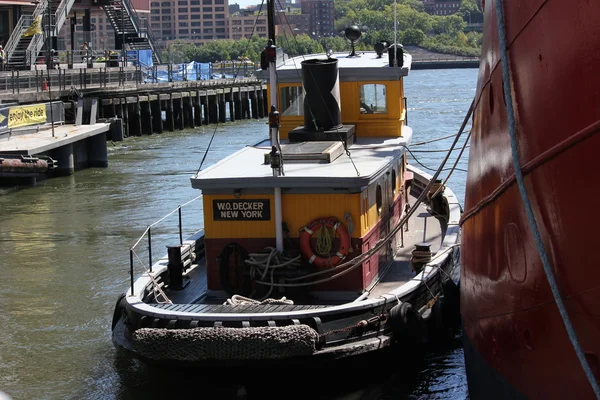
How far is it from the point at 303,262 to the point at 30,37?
44886 millimetres

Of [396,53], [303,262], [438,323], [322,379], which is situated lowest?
[322,379]

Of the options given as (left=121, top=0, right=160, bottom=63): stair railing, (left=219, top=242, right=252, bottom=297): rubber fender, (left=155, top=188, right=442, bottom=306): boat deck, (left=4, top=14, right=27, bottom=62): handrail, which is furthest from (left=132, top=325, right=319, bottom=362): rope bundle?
(left=121, top=0, right=160, bottom=63): stair railing

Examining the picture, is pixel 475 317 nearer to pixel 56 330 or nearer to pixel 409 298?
pixel 409 298

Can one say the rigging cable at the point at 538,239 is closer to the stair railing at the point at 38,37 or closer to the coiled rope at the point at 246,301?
the coiled rope at the point at 246,301

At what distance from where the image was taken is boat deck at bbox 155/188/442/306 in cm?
1154

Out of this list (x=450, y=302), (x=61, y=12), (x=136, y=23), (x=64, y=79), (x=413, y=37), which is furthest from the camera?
(x=413, y=37)

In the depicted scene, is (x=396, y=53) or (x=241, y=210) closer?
(x=241, y=210)

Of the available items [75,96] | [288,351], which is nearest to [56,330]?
[288,351]

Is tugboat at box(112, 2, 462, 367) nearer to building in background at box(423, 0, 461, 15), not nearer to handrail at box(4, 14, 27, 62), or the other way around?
handrail at box(4, 14, 27, 62)

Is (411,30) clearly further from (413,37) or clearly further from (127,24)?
(127,24)

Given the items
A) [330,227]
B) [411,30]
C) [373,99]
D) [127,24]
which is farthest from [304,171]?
[411,30]

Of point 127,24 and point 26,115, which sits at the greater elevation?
point 127,24

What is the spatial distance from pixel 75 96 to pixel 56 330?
26.9 metres

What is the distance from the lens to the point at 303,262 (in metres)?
12.6
